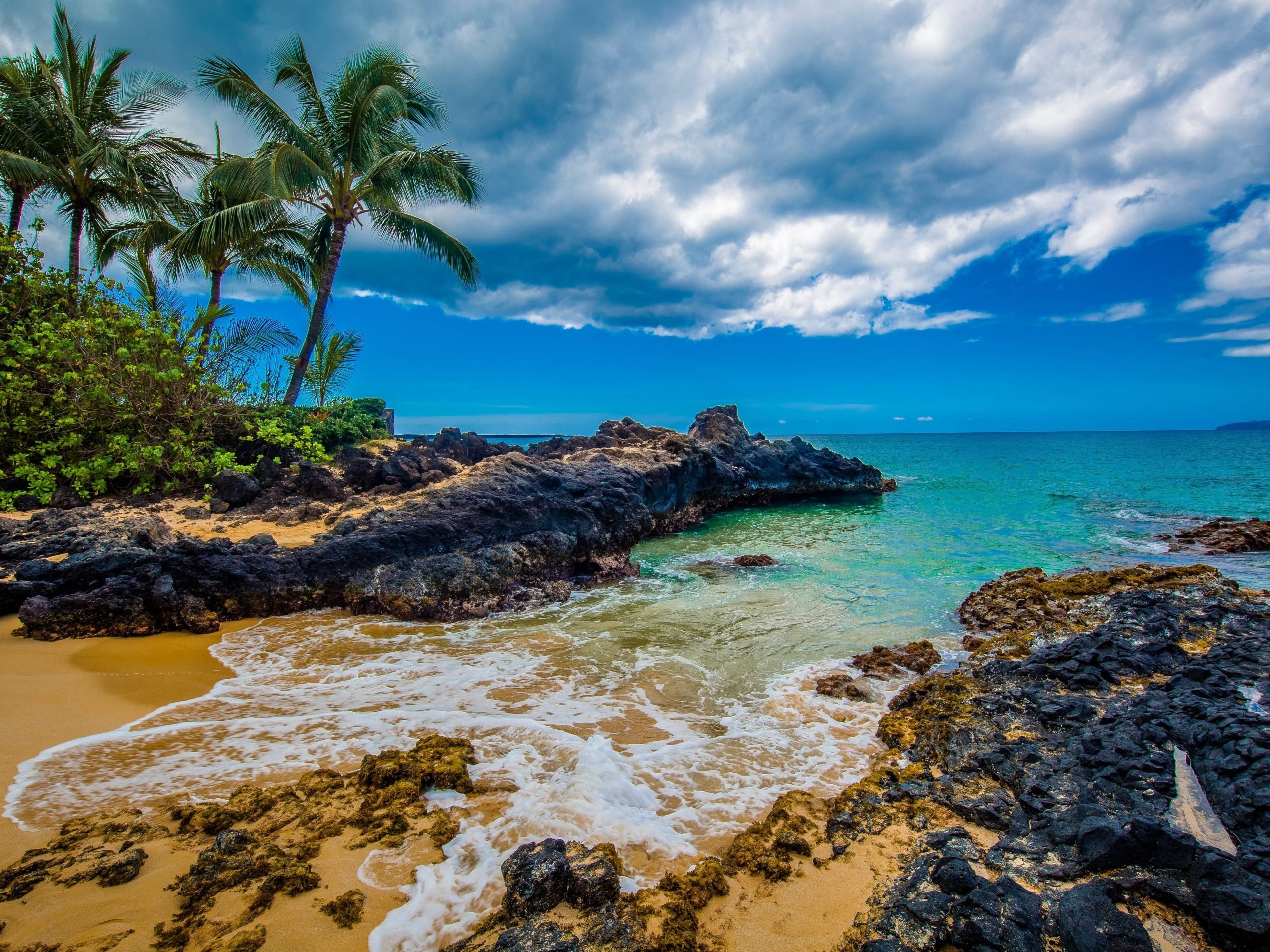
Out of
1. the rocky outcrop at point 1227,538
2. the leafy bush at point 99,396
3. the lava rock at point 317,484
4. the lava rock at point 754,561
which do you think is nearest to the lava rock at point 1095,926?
the lava rock at point 754,561

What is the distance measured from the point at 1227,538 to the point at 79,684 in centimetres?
2468

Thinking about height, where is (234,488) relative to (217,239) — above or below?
below

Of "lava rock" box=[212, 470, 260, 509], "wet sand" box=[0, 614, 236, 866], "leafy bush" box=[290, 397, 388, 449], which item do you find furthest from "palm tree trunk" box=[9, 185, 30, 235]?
"wet sand" box=[0, 614, 236, 866]

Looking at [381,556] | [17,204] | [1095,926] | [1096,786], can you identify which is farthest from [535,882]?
[17,204]

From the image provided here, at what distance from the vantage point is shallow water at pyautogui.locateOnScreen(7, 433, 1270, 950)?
3.52m

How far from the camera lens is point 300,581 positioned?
7918mm

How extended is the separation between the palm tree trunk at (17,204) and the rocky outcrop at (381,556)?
12.9 meters

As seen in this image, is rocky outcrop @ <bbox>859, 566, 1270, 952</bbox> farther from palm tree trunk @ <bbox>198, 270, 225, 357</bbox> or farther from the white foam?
palm tree trunk @ <bbox>198, 270, 225, 357</bbox>

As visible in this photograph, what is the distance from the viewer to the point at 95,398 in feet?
36.1

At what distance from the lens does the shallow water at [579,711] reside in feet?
11.6

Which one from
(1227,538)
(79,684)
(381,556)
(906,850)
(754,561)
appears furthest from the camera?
(1227,538)

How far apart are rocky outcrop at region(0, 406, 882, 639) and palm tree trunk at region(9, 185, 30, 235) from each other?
42.4 ft

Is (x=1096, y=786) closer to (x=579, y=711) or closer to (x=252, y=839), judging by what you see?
(x=579, y=711)

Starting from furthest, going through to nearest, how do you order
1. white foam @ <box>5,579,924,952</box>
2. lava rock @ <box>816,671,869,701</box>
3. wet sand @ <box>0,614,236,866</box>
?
lava rock @ <box>816,671,869,701</box>, wet sand @ <box>0,614,236,866</box>, white foam @ <box>5,579,924,952</box>
